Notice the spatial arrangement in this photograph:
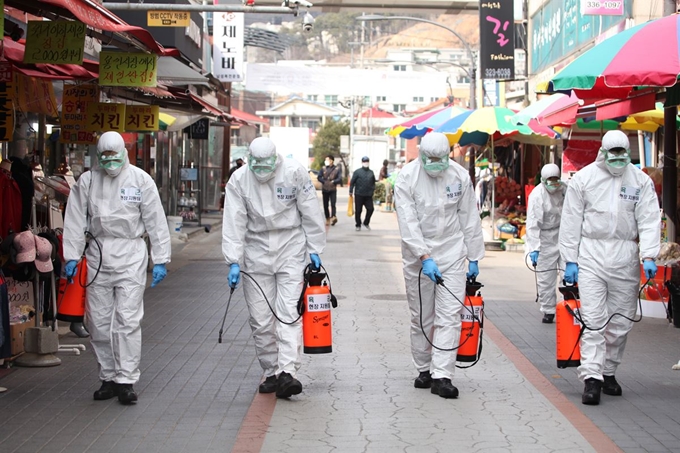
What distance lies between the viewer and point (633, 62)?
335 inches

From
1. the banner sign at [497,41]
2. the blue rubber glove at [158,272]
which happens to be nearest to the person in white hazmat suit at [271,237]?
the blue rubber glove at [158,272]

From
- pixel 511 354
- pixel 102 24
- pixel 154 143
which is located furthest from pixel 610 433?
pixel 154 143

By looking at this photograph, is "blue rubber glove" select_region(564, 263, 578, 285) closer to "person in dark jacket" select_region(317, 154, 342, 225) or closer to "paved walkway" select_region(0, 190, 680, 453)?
"paved walkway" select_region(0, 190, 680, 453)

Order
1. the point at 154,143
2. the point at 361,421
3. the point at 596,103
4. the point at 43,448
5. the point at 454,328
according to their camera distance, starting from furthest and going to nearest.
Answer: the point at 154,143 < the point at 596,103 < the point at 454,328 < the point at 361,421 < the point at 43,448

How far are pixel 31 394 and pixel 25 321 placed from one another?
146cm

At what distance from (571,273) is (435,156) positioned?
1.29m

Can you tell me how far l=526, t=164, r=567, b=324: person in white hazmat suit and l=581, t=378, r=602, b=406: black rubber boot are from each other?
384cm

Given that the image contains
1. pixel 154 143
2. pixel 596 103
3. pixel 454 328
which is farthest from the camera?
pixel 154 143

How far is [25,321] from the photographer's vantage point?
352 inches

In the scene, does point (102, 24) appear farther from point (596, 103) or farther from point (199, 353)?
point (596, 103)

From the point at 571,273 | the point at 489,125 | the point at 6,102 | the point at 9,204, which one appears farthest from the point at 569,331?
the point at 489,125

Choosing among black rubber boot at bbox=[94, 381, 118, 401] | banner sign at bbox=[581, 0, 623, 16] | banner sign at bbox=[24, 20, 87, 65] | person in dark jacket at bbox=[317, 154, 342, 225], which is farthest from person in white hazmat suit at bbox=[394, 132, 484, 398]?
person in dark jacket at bbox=[317, 154, 342, 225]

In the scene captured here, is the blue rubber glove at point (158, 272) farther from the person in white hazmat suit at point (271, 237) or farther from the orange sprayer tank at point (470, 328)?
the orange sprayer tank at point (470, 328)

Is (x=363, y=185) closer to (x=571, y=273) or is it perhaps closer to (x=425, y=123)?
(x=425, y=123)
